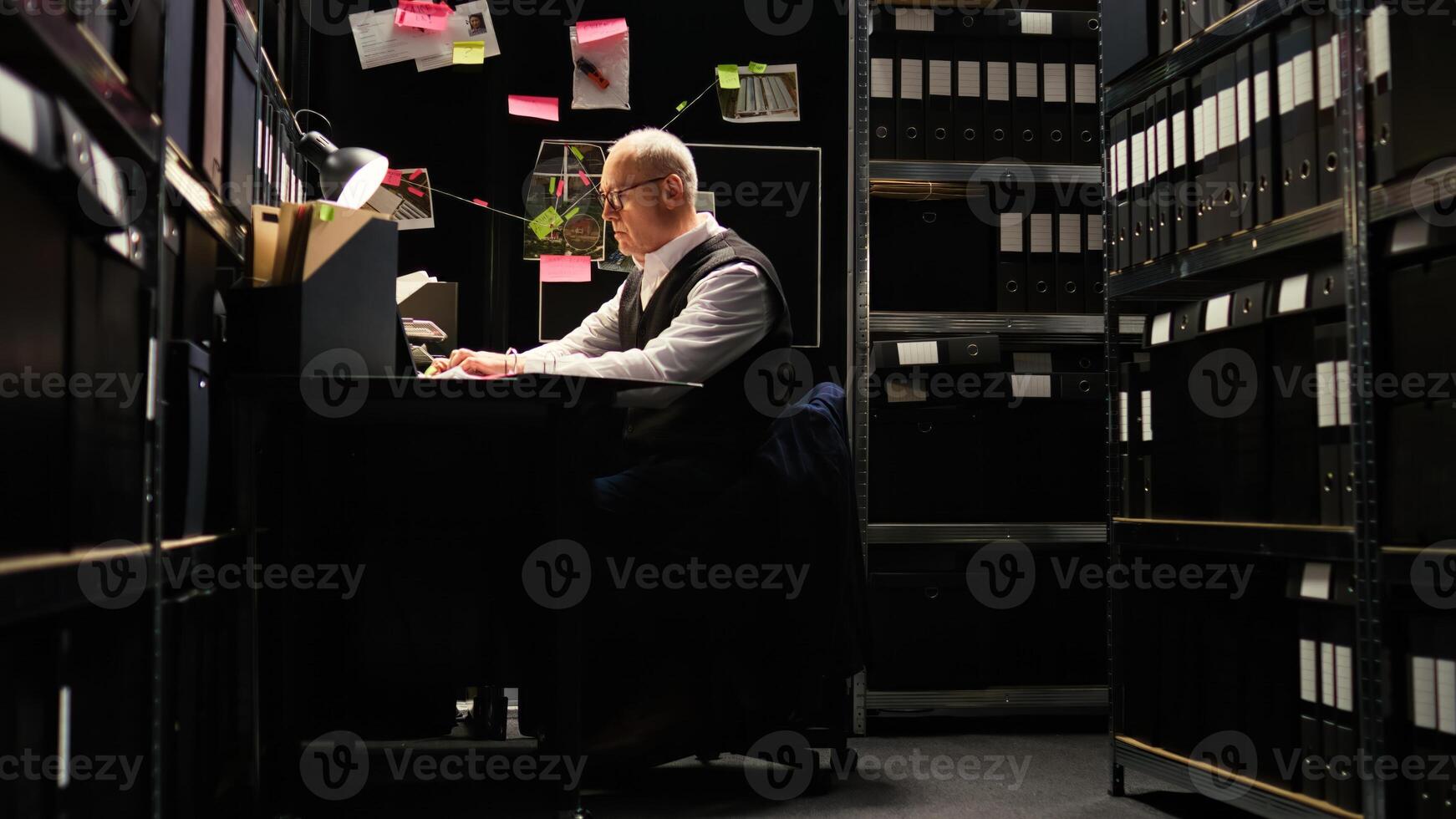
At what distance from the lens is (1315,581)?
1658 mm

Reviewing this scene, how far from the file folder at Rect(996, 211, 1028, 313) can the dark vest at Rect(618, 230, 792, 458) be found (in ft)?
2.81

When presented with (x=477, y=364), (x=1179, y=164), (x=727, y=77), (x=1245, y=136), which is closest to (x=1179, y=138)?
(x=1179, y=164)

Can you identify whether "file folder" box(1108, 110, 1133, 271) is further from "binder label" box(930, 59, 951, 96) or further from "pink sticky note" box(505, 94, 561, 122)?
"pink sticky note" box(505, 94, 561, 122)

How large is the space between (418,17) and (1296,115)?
2239 millimetres

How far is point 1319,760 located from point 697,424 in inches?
44.8

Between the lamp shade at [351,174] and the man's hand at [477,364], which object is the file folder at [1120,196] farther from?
the lamp shade at [351,174]

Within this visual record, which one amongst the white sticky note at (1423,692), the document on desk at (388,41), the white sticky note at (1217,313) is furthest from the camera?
the document on desk at (388,41)

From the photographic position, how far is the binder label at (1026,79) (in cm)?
288

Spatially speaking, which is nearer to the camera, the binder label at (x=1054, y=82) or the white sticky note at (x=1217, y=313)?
the white sticky note at (x=1217, y=313)

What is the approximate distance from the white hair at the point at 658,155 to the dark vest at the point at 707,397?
17cm

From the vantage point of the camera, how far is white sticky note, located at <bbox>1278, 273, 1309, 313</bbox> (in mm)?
1662

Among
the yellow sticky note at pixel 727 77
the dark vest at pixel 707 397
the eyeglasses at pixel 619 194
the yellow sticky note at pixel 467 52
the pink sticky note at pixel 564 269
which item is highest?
the yellow sticky note at pixel 467 52

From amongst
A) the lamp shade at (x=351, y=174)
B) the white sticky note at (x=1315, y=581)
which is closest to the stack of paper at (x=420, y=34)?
the lamp shade at (x=351, y=174)

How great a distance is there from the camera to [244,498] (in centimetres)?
170
